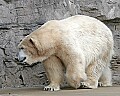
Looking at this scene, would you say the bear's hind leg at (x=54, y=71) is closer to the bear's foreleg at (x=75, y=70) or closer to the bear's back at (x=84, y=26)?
the bear's foreleg at (x=75, y=70)

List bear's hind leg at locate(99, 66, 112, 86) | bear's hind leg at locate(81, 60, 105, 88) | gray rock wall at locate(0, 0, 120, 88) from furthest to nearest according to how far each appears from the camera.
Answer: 1. gray rock wall at locate(0, 0, 120, 88)
2. bear's hind leg at locate(99, 66, 112, 86)
3. bear's hind leg at locate(81, 60, 105, 88)

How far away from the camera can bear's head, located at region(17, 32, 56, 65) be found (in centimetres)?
452

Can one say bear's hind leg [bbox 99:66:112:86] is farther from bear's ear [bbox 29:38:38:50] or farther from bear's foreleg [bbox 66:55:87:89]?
bear's ear [bbox 29:38:38:50]

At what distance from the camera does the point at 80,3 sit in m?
5.74

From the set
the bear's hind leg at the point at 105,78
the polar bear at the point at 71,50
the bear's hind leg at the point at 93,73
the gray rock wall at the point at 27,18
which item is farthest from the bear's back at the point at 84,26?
the gray rock wall at the point at 27,18

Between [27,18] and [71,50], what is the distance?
1392 mm

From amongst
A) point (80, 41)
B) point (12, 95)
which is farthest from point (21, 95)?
point (80, 41)

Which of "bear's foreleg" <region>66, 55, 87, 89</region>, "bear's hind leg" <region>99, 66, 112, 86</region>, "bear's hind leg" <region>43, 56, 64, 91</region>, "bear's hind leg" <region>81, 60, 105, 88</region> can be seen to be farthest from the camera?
"bear's hind leg" <region>99, 66, 112, 86</region>

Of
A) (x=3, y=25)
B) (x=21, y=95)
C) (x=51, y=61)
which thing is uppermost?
(x=3, y=25)

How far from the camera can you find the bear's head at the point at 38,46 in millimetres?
4520

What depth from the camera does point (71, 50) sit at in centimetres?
449

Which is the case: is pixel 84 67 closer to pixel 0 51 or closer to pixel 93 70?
pixel 93 70

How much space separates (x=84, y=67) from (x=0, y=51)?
1482mm

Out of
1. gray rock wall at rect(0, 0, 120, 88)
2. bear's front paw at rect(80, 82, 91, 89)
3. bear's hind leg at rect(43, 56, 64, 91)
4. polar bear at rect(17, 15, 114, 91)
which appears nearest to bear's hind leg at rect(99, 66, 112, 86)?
polar bear at rect(17, 15, 114, 91)
